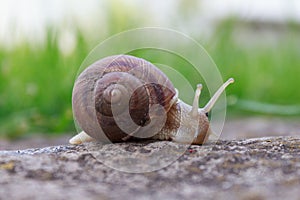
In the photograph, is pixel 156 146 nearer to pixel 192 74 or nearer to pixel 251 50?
pixel 192 74

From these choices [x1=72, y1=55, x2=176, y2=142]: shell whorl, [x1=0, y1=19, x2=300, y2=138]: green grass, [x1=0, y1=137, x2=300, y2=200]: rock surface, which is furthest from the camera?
[x1=0, y1=19, x2=300, y2=138]: green grass

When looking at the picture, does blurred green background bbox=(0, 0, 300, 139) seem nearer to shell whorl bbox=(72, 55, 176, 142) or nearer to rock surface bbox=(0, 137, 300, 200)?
shell whorl bbox=(72, 55, 176, 142)

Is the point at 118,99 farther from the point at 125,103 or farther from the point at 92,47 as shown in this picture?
the point at 92,47

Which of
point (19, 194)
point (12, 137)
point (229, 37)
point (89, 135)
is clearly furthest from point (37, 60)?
point (19, 194)

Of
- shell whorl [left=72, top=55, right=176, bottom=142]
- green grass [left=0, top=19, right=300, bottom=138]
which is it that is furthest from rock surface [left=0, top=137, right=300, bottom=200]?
green grass [left=0, top=19, right=300, bottom=138]

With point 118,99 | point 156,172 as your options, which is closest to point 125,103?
point 118,99

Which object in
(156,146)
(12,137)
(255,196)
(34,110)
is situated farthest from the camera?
(34,110)

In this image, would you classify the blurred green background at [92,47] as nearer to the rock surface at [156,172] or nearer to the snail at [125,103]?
the snail at [125,103]
